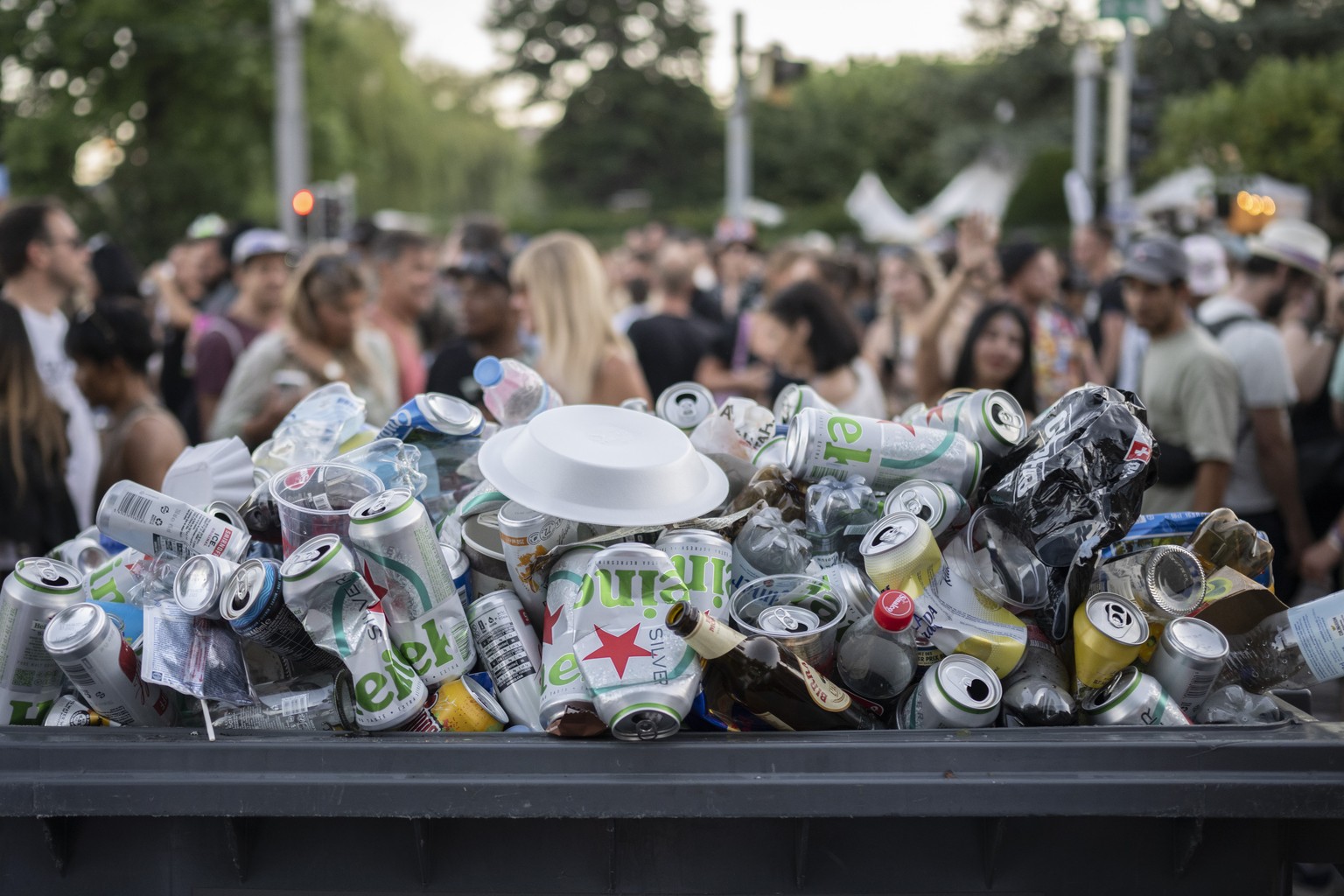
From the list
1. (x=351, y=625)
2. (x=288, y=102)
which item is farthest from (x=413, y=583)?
(x=288, y=102)

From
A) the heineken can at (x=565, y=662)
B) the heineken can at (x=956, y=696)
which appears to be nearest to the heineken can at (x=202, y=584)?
the heineken can at (x=565, y=662)

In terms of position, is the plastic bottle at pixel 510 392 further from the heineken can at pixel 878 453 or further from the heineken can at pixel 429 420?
the heineken can at pixel 878 453

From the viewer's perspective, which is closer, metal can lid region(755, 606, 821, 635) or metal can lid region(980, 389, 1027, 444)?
metal can lid region(755, 606, 821, 635)

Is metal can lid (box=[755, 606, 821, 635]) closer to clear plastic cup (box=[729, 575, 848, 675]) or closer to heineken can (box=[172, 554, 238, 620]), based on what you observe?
clear plastic cup (box=[729, 575, 848, 675])

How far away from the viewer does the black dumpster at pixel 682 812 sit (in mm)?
1896

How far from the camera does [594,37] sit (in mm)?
50688

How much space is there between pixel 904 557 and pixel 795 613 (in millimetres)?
214

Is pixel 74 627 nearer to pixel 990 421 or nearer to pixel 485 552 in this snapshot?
pixel 485 552

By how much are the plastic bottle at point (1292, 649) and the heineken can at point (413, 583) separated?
1386 mm

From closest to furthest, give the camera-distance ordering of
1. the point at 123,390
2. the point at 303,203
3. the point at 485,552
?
the point at 485,552 → the point at 123,390 → the point at 303,203

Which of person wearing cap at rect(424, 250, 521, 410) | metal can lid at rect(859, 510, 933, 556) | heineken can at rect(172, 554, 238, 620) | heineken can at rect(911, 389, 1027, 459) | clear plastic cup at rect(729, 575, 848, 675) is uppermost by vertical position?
heineken can at rect(911, 389, 1027, 459)

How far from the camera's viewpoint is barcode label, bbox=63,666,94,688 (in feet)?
6.62

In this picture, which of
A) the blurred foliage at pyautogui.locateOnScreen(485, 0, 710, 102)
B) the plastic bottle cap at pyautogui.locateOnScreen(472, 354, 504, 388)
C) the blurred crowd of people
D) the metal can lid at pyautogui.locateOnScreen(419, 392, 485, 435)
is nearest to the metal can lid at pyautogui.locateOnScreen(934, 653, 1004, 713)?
the metal can lid at pyautogui.locateOnScreen(419, 392, 485, 435)

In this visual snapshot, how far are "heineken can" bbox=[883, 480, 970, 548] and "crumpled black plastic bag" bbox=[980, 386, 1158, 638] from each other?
110 millimetres
